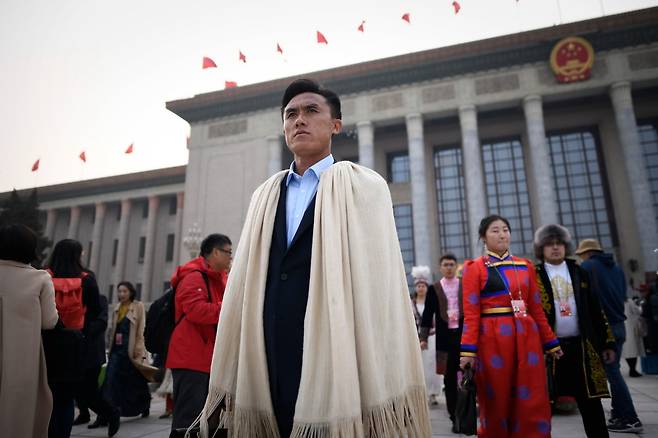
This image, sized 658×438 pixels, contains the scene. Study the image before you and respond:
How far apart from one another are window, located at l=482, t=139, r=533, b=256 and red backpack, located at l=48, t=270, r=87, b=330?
20.8 meters

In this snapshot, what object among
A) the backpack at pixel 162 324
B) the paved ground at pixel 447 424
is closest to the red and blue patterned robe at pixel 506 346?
the paved ground at pixel 447 424

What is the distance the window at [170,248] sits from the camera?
103 ft

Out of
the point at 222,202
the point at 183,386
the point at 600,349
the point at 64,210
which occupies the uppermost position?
the point at 64,210

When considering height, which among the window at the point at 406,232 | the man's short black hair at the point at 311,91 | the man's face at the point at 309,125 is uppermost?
the window at the point at 406,232

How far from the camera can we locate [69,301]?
11.8ft

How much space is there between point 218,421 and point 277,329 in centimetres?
40

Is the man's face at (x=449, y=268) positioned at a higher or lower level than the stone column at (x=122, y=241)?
lower

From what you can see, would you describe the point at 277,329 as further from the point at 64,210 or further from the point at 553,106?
the point at 64,210

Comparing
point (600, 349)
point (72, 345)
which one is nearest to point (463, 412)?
point (600, 349)

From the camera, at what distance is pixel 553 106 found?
71.7 ft

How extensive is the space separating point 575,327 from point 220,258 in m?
3.12

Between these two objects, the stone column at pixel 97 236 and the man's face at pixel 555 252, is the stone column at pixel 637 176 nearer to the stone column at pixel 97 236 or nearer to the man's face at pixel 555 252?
the man's face at pixel 555 252

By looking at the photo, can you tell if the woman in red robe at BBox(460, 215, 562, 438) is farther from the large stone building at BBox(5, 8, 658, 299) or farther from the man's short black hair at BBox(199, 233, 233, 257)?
the large stone building at BBox(5, 8, 658, 299)

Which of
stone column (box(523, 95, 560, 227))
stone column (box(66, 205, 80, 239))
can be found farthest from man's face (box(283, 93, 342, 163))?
stone column (box(66, 205, 80, 239))
